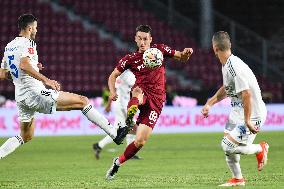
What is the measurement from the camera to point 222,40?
367 inches

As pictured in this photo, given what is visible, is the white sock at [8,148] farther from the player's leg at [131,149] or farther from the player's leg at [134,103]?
the player's leg at [134,103]

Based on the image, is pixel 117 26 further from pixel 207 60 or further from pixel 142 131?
pixel 142 131

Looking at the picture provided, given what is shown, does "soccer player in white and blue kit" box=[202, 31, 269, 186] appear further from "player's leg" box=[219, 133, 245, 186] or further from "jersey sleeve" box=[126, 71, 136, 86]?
"jersey sleeve" box=[126, 71, 136, 86]

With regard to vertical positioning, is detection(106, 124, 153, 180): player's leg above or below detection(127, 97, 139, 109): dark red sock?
below

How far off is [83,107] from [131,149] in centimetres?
97

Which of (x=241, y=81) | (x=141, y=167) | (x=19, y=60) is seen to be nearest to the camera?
(x=241, y=81)

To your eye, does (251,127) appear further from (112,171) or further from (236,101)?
(112,171)

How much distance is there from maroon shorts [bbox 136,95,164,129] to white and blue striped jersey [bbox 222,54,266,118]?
1641 millimetres

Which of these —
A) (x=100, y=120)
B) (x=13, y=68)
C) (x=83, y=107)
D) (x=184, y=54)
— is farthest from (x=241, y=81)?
(x=13, y=68)

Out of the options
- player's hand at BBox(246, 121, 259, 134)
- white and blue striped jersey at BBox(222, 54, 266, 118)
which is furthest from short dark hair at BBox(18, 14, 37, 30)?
player's hand at BBox(246, 121, 259, 134)

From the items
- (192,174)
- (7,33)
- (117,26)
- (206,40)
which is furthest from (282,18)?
(192,174)

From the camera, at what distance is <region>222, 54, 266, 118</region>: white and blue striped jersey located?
361 inches

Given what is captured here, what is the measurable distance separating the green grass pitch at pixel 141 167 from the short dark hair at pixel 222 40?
1.66 metres

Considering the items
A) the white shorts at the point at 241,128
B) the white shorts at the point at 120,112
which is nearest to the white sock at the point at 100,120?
the white shorts at the point at 241,128
